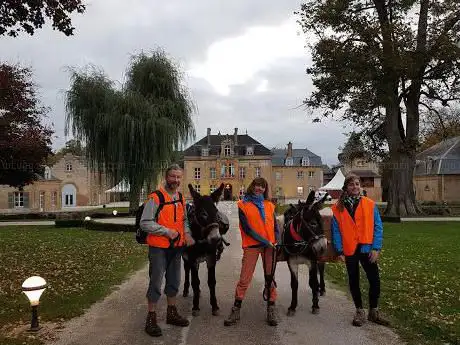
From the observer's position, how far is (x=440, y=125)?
4556cm

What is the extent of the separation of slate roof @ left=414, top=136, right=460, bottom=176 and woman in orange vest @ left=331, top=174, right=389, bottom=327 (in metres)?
47.9

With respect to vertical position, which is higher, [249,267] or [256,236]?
[256,236]

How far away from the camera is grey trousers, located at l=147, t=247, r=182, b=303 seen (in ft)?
18.2

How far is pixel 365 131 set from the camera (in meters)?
34.5

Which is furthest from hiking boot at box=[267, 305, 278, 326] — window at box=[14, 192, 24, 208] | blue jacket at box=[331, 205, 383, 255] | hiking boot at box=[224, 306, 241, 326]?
window at box=[14, 192, 24, 208]

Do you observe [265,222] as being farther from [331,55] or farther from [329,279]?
Result: [331,55]

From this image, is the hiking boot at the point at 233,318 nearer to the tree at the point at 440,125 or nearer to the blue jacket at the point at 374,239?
the blue jacket at the point at 374,239

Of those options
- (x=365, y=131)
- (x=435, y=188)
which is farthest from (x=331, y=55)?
(x=435, y=188)

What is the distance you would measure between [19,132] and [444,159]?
41.0 meters

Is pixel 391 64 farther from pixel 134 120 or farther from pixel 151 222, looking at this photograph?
pixel 151 222

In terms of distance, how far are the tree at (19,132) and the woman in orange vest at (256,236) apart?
78.4 feet

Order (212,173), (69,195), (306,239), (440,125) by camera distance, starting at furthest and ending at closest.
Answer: (212,173) < (69,195) < (440,125) < (306,239)

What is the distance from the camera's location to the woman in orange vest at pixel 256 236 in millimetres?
5816

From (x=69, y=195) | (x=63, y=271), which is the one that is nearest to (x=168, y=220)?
(x=63, y=271)
